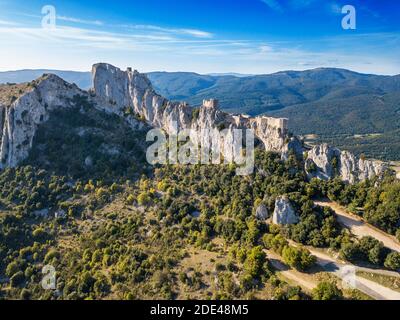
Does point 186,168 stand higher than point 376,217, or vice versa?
point 186,168

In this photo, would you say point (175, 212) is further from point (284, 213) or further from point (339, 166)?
point (339, 166)

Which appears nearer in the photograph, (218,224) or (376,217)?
(376,217)

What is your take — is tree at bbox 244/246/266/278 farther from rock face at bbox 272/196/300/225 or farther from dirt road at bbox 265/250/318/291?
rock face at bbox 272/196/300/225

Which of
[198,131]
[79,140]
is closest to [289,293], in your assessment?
[198,131]

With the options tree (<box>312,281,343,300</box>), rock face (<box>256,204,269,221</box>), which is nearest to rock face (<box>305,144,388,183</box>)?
rock face (<box>256,204,269,221</box>)

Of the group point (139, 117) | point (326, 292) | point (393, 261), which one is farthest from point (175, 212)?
point (139, 117)
